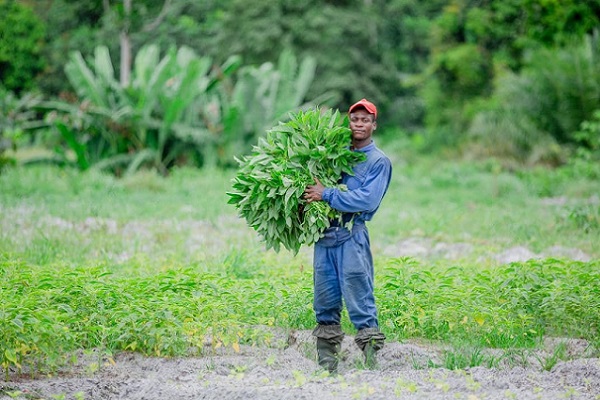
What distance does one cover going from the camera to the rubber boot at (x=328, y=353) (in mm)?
5656

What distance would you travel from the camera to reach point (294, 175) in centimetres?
565

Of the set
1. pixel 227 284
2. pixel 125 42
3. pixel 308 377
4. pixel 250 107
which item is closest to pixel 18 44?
pixel 125 42

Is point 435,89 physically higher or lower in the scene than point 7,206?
higher

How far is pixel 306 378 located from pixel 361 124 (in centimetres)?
170

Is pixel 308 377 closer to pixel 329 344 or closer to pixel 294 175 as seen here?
pixel 329 344

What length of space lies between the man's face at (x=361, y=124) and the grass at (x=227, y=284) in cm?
131

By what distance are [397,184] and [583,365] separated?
38.0 feet

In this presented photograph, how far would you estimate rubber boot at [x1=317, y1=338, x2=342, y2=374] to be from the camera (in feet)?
18.6

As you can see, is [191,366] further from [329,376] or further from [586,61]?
[586,61]

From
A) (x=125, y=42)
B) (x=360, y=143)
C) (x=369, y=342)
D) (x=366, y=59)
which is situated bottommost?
(x=369, y=342)

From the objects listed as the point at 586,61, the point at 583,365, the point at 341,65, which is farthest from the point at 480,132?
the point at 583,365

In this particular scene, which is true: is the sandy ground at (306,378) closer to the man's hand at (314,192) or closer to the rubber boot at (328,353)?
the rubber boot at (328,353)

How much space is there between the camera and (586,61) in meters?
18.5

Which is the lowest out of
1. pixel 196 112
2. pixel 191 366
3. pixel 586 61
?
pixel 191 366
